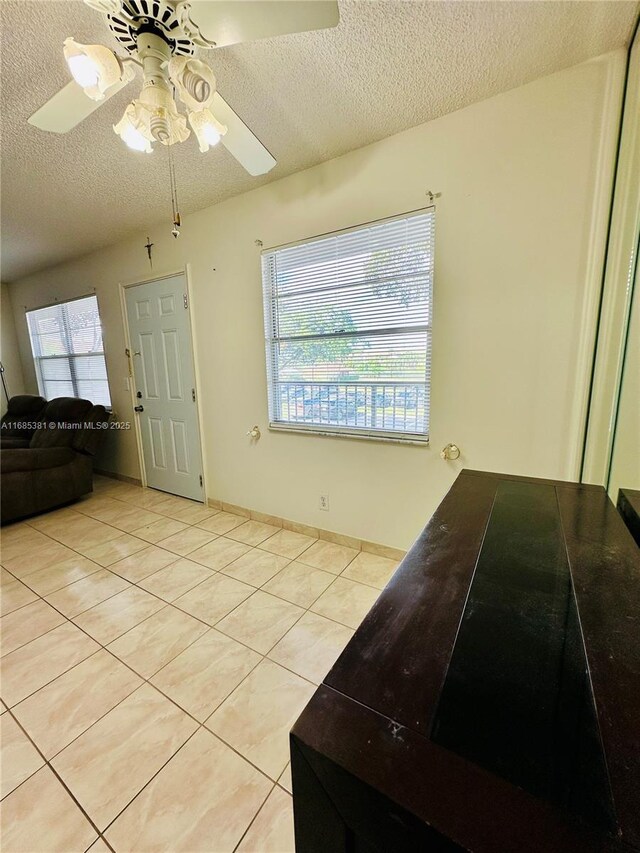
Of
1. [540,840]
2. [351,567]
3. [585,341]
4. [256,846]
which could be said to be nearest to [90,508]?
[351,567]

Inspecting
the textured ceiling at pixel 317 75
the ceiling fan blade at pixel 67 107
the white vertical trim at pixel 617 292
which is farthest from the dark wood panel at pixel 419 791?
the textured ceiling at pixel 317 75

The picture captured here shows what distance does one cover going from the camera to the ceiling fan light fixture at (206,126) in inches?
46.6

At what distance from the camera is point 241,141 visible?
141 centimetres

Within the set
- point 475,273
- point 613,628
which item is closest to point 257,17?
point 475,273

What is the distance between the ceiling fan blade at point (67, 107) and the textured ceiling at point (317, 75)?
11.3 inches

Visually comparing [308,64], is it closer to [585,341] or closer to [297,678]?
[585,341]

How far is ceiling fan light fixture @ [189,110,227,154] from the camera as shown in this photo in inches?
46.6

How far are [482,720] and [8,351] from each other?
6.60 metres

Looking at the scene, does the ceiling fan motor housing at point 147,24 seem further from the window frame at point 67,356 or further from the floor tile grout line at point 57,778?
the window frame at point 67,356

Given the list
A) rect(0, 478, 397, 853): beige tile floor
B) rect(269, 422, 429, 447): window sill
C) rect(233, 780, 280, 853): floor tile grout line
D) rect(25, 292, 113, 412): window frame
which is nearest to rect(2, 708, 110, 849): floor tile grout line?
rect(0, 478, 397, 853): beige tile floor

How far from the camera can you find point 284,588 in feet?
6.52

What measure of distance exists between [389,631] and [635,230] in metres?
1.76

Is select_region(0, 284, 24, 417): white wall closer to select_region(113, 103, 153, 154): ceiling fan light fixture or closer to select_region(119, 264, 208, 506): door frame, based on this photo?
select_region(119, 264, 208, 506): door frame

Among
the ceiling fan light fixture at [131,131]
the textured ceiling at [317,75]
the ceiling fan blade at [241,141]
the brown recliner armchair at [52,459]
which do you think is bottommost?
the brown recliner armchair at [52,459]
